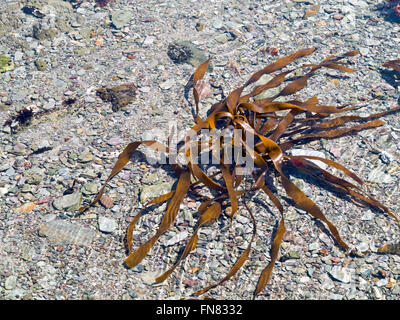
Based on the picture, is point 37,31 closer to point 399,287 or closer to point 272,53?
point 272,53

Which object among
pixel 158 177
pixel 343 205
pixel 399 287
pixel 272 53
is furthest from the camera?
pixel 272 53

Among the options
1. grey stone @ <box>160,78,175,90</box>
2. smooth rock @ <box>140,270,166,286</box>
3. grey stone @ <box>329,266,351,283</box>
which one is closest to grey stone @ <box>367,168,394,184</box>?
grey stone @ <box>329,266,351,283</box>

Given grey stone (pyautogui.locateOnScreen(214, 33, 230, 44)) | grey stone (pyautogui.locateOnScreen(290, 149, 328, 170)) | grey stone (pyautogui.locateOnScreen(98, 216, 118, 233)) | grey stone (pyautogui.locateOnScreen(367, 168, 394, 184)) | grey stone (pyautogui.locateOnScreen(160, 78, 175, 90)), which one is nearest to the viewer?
grey stone (pyautogui.locateOnScreen(98, 216, 118, 233))

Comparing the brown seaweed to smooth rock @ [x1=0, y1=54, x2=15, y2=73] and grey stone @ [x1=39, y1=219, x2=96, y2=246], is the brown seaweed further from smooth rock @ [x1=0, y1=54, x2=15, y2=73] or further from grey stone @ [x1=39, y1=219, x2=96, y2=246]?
smooth rock @ [x1=0, y1=54, x2=15, y2=73]

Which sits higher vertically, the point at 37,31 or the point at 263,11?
the point at 263,11

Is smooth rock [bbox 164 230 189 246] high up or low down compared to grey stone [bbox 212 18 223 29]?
down

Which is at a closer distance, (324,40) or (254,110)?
(254,110)

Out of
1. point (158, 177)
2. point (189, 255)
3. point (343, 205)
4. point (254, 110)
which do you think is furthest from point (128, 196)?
point (343, 205)

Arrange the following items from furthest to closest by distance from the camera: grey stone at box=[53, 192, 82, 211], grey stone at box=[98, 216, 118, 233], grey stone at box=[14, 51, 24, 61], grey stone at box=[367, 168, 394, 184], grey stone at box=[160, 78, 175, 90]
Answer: grey stone at box=[14, 51, 24, 61] → grey stone at box=[160, 78, 175, 90] → grey stone at box=[367, 168, 394, 184] → grey stone at box=[53, 192, 82, 211] → grey stone at box=[98, 216, 118, 233]

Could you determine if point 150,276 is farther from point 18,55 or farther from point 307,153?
point 18,55

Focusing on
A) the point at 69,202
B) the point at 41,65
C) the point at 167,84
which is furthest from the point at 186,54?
the point at 69,202
